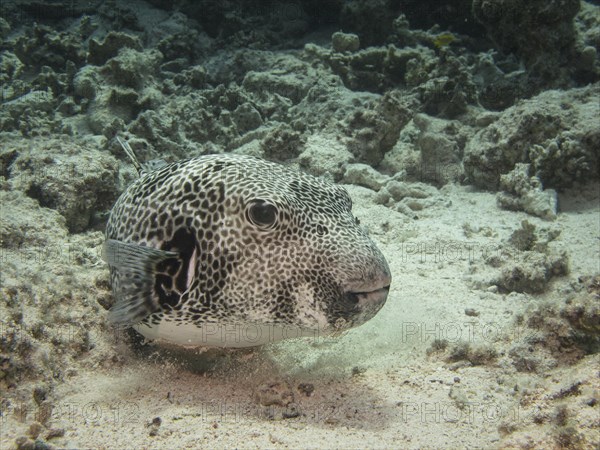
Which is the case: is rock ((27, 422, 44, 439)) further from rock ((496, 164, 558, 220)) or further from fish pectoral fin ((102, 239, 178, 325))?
rock ((496, 164, 558, 220))

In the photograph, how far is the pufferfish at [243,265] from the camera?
274 centimetres

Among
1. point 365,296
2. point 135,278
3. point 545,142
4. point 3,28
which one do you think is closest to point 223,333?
point 135,278

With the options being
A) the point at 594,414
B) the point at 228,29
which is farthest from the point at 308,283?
the point at 228,29

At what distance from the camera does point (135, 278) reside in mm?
2865

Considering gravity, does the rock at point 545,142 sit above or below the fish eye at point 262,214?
above

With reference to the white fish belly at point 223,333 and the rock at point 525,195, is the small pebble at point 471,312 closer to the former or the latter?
the white fish belly at point 223,333

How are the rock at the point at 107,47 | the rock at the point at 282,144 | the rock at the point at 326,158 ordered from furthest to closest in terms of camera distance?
the rock at the point at 107,47 < the rock at the point at 282,144 < the rock at the point at 326,158

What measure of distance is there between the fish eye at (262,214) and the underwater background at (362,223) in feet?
3.61

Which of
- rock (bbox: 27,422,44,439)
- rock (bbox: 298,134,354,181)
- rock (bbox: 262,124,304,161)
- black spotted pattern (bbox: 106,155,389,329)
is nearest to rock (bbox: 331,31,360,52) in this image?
rock (bbox: 298,134,354,181)

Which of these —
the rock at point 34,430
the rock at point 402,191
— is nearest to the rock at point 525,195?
the rock at point 402,191

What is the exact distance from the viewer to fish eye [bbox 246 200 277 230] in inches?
110

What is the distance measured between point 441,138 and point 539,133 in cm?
144

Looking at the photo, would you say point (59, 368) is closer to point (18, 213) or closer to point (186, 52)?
point (18, 213)

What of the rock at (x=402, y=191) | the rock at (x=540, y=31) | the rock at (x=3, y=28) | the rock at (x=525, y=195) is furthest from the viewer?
the rock at (x=3, y=28)
